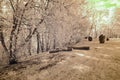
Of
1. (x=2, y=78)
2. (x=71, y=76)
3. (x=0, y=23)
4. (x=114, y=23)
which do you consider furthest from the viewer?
(x=114, y=23)

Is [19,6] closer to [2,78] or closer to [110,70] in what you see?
[2,78]

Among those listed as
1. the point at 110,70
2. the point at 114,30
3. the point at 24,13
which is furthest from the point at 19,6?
the point at 114,30

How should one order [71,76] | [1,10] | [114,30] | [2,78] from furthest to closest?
[114,30]
[1,10]
[2,78]
[71,76]

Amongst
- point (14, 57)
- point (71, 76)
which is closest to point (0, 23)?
point (14, 57)

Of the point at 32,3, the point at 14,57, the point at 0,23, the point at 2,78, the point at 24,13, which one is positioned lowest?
the point at 2,78

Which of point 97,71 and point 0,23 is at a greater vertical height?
point 0,23

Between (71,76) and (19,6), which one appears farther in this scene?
(19,6)

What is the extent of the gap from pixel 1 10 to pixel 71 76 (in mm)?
5491

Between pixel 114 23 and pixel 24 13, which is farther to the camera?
pixel 114 23

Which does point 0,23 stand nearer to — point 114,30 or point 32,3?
point 32,3

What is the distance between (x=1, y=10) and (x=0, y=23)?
98 centimetres

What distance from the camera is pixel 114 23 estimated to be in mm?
54406

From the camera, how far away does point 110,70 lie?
5867 millimetres

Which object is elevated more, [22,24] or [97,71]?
[22,24]
